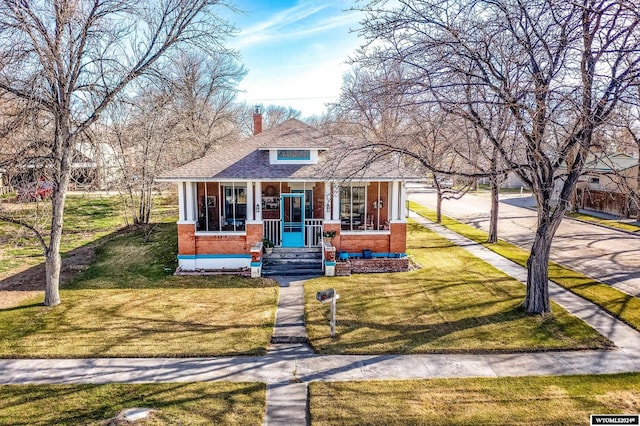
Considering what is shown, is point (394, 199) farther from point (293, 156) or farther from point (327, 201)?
point (293, 156)

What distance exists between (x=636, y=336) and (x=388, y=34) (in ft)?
29.4

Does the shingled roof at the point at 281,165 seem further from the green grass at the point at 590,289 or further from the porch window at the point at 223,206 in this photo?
the green grass at the point at 590,289

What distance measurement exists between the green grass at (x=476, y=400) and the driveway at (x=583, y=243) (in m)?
4.52

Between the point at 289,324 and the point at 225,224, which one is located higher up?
the point at 225,224

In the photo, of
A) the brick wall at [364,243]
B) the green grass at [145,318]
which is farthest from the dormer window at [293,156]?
the green grass at [145,318]

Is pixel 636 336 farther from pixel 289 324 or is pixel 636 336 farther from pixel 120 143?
pixel 120 143

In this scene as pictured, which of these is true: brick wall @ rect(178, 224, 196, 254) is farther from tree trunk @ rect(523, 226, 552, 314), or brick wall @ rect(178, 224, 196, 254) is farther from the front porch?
tree trunk @ rect(523, 226, 552, 314)

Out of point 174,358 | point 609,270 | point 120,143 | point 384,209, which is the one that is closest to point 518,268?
point 609,270

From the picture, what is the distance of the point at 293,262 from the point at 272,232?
1.78 m

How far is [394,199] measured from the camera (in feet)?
49.8

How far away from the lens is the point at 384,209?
17766 mm

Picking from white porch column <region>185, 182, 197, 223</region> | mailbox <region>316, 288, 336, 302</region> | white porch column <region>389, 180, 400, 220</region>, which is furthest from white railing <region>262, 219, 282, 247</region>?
mailbox <region>316, 288, 336, 302</region>

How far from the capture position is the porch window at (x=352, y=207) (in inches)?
671

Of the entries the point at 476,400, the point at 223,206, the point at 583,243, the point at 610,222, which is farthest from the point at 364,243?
the point at 610,222
